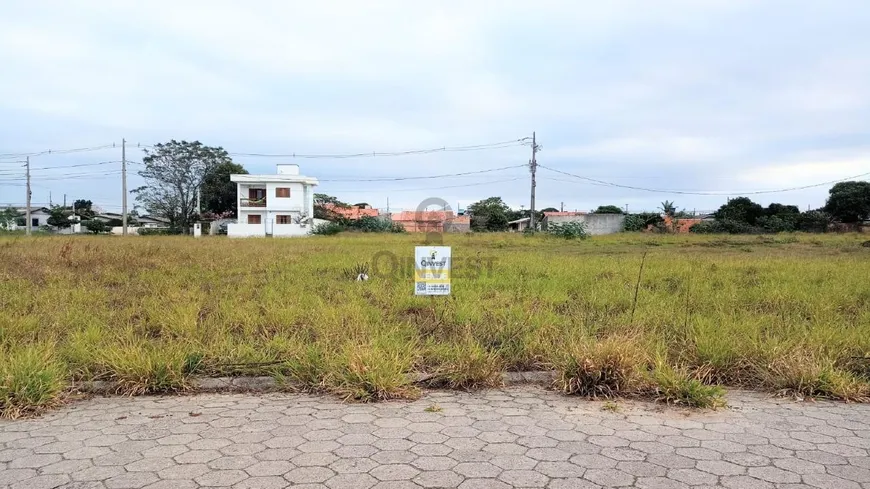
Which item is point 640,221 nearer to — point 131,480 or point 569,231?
point 569,231

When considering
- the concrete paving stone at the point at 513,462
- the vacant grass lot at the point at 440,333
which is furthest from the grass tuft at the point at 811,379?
the concrete paving stone at the point at 513,462

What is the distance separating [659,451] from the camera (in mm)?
2826

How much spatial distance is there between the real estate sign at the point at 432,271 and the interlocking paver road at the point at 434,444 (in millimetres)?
2060

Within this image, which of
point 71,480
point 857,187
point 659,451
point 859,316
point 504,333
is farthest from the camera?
point 857,187

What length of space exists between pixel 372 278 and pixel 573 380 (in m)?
5.50

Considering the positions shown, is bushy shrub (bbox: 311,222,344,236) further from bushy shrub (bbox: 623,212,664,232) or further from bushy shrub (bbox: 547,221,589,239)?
bushy shrub (bbox: 623,212,664,232)

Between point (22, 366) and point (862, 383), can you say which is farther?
point (862, 383)

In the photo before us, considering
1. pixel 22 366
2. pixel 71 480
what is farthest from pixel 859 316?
pixel 22 366

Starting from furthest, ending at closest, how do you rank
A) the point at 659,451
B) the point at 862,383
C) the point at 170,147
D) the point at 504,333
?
the point at 170,147 → the point at 504,333 → the point at 862,383 → the point at 659,451

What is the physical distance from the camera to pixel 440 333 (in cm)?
515

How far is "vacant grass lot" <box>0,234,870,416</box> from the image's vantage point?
12.4ft

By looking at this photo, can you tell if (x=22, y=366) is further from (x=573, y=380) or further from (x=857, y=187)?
(x=857, y=187)

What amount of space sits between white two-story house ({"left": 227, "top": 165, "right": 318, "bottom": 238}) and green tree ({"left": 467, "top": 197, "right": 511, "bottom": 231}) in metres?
15.4

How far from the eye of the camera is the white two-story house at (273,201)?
132 feet
